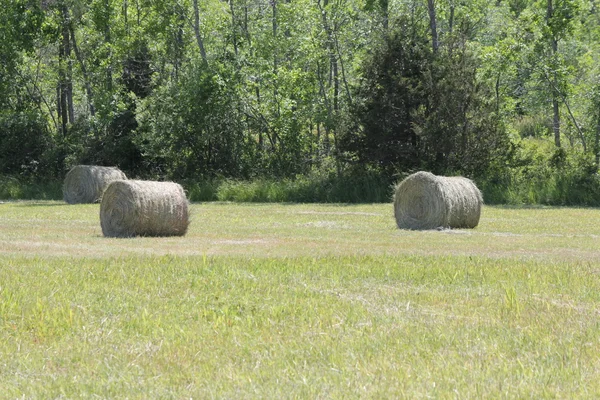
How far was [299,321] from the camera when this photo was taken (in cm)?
1048

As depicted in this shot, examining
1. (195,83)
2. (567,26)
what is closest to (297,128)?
(195,83)

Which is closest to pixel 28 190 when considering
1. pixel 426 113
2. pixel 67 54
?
pixel 67 54

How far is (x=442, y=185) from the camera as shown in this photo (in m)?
24.3

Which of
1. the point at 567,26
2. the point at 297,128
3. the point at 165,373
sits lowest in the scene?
the point at 165,373

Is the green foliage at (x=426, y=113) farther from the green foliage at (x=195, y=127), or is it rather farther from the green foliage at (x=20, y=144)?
the green foliage at (x=20, y=144)

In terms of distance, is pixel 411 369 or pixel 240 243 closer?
pixel 411 369

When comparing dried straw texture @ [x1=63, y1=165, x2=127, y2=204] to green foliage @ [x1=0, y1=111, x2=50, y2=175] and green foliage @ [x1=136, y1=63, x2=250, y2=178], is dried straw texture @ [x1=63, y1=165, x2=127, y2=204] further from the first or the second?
green foliage @ [x1=0, y1=111, x2=50, y2=175]

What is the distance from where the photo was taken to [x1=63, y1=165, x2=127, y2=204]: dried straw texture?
3816 cm

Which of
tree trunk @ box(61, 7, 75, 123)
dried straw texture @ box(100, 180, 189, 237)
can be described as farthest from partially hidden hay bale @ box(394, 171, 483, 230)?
tree trunk @ box(61, 7, 75, 123)

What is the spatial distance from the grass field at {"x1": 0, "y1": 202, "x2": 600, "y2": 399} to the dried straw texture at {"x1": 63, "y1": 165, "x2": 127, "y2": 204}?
2000 cm

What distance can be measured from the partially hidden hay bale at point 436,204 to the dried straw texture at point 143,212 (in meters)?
5.70

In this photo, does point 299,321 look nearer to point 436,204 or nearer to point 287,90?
point 436,204

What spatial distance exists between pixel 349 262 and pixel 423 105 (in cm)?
2559

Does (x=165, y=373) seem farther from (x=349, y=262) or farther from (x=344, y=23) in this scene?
(x=344, y=23)
